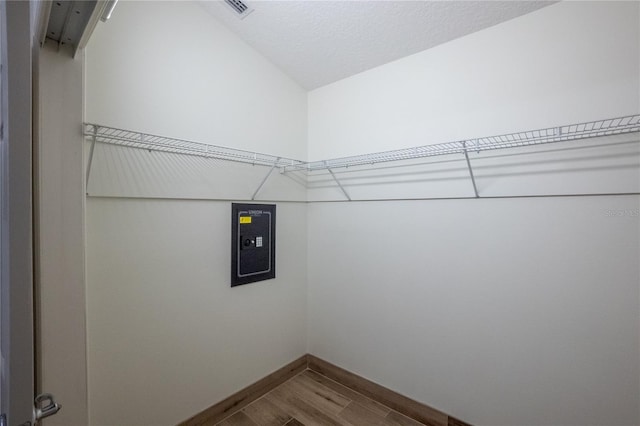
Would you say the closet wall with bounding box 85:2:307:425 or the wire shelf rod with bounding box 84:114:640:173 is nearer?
the wire shelf rod with bounding box 84:114:640:173

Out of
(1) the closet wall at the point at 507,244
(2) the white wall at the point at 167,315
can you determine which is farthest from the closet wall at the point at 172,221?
(1) the closet wall at the point at 507,244

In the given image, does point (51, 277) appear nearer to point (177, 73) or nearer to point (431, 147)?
point (177, 73)

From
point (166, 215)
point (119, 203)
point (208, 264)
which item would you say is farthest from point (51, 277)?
point (208, 264)

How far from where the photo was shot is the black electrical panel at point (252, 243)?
1963 mm

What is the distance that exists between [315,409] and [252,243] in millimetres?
1226

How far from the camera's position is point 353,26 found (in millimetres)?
1761

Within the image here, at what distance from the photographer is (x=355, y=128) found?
2197mm

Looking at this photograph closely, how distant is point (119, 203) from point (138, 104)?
Result: 21.3 inches

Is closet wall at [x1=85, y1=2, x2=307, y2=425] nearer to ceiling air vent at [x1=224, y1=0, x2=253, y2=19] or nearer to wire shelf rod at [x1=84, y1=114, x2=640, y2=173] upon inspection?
wire shelf rod at [x1=84, y1=114, x2=640, y2=173]

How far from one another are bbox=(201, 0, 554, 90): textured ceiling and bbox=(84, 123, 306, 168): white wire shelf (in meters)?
0.79

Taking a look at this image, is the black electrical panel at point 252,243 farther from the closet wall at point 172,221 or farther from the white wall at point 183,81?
the white wall at point 183,81

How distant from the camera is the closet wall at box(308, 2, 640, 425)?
1.31 meters

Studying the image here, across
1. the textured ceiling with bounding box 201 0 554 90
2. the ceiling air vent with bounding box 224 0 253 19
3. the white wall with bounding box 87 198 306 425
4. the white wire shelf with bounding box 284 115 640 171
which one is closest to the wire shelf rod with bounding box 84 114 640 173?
the white wire shelf with bounding box 284 115 640 171

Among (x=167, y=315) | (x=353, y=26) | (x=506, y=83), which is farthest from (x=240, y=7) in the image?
(x=167, y=315)
